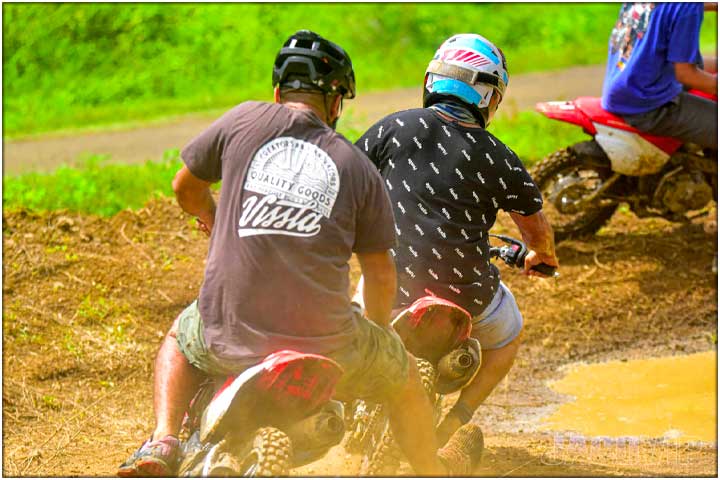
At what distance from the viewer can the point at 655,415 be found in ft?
21.3

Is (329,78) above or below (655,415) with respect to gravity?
above

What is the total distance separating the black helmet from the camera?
388 cm

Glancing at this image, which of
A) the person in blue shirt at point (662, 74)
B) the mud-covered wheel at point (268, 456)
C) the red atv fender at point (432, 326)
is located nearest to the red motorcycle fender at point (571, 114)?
the person in blue shirt at point (662, 74)

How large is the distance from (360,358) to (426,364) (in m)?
0.89

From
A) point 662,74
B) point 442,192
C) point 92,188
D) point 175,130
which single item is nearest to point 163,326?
point 92,188

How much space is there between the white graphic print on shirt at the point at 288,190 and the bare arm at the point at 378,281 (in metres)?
0.32

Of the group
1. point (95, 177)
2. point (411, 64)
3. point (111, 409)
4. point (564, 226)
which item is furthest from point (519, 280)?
point (411, 64)

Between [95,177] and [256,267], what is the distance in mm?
6399

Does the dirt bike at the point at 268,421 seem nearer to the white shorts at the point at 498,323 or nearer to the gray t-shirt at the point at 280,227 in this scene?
the gray t-shirt at the point at 280,227

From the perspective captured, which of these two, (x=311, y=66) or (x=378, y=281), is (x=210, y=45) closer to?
(x=311, y=66)

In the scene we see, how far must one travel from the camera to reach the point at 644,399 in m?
6.77

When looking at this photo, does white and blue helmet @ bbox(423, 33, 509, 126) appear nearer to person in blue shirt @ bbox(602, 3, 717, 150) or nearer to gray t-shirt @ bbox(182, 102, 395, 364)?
gray t-shirt @ bbox(182, 102, 395, 364)

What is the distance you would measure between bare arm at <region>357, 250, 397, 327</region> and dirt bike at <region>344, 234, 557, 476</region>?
0.67m

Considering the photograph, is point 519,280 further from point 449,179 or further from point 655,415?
point 449,179
